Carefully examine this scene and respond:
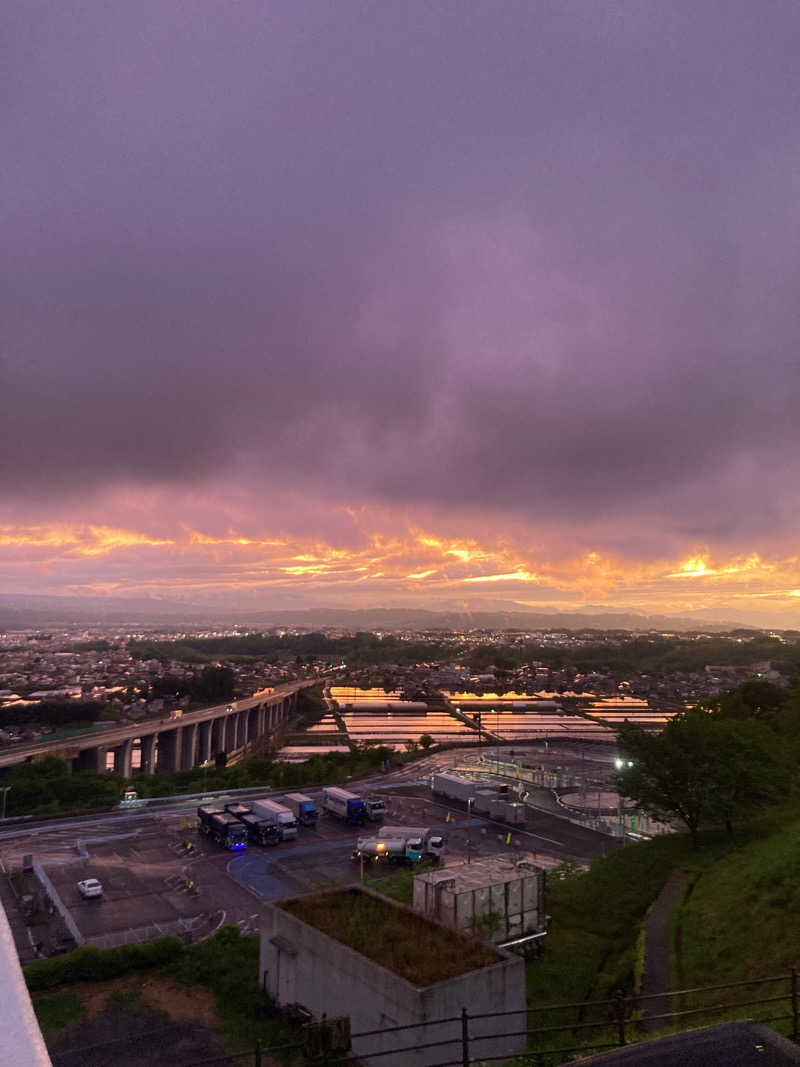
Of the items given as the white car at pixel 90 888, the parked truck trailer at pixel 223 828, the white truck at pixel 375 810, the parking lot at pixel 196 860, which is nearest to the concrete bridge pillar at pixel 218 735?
the parking lot at pixel 196 860

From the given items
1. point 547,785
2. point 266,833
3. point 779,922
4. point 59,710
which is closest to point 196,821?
point 266,833

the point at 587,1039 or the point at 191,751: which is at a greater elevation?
the point at 587,1039

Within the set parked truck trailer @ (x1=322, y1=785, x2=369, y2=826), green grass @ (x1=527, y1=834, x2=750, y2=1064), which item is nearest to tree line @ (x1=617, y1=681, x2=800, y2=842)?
green grass @ (x1=527, y1=834, x2=750, y2=1064)

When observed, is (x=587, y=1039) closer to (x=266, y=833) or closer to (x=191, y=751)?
(x=266, y=833)

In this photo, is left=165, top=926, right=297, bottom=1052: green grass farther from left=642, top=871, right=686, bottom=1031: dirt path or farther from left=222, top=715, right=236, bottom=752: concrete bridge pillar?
left=222, top=715, right=236, bottom=752: concrete bridge pillar

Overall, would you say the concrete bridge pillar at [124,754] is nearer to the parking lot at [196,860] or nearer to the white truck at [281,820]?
the parking lot at [196,860]

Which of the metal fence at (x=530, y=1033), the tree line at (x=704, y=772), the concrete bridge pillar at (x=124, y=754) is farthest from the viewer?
the concrete bridge pillar at (x=124, y=754)
